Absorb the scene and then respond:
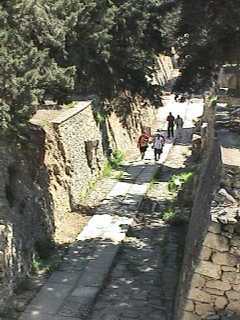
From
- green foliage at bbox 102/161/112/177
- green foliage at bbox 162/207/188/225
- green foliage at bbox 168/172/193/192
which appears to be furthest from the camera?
green foliage at bbox 102/161/112/177

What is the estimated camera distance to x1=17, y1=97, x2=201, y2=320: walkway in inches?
459

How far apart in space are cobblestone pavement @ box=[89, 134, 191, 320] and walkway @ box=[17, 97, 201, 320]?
3.3 inches

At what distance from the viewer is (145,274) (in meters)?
13.6

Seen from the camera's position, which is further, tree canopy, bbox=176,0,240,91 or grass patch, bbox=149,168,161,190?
grass patch, bbox=149,168,161,190

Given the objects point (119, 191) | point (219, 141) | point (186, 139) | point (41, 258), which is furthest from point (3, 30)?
point (186, 139)

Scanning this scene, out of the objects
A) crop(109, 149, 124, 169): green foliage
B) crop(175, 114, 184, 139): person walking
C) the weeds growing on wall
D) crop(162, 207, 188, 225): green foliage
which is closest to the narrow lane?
crop(162, 207, 188, 225): green foliage

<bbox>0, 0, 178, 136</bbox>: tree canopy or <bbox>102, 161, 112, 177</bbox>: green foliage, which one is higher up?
<bbox>0, 0, 178, 136</bbox>: tree canopy

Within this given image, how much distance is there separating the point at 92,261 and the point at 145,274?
4.88 ft

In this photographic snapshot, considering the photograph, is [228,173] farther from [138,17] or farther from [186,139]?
[186,139]

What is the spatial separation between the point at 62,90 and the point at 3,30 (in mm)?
3031

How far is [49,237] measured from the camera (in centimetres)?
1543

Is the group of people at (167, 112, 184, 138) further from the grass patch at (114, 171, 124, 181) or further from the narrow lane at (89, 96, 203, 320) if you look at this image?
the narrow lane at (89, 96, 203, 320)

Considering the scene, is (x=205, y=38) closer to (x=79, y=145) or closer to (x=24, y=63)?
(x=24, y=63)

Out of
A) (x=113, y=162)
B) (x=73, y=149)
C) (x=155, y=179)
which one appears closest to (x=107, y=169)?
(x=113, y=162)
